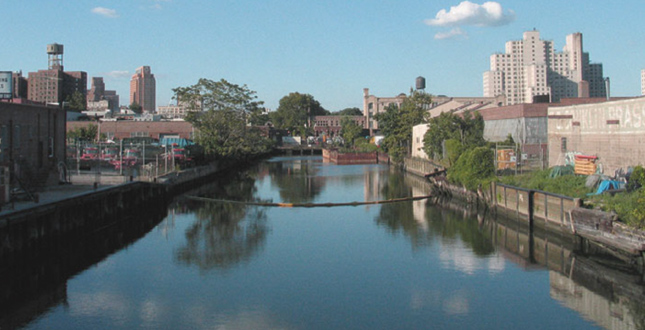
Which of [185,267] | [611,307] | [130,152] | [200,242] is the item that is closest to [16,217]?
[185,267]

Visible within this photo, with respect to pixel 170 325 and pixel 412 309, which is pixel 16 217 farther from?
pixel 412 309

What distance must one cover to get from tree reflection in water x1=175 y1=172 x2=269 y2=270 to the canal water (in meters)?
0.10

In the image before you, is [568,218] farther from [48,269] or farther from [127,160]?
[127,160]

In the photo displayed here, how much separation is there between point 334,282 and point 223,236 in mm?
10730

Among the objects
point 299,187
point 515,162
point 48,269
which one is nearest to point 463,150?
point 515,162

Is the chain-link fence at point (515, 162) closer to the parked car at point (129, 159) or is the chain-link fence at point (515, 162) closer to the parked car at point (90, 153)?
the parked car at point (129, 159)

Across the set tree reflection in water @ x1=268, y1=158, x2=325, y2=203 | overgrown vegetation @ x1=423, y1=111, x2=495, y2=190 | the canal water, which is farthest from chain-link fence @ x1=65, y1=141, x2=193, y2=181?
overgrown vegetation @ x1=423, y1=111, x2=495, y2=190

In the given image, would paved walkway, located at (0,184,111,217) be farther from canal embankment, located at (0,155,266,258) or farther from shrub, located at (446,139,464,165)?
shrub, located at (446,139,464,165)

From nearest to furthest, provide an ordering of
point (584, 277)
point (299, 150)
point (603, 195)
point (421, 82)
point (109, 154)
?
point (584, 277) → point (603, 195) → point (109, 154) → point (299, 150) → point (421, 82)

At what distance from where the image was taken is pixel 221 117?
224 ft

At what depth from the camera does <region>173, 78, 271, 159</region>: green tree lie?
67.0m

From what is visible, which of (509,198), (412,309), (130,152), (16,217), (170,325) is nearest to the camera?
(170,325)

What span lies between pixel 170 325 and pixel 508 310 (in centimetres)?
960

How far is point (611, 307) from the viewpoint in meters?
17.6
